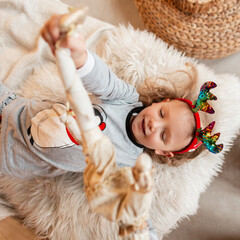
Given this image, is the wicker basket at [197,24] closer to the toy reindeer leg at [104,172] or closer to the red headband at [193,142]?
the red headband at [193,142]

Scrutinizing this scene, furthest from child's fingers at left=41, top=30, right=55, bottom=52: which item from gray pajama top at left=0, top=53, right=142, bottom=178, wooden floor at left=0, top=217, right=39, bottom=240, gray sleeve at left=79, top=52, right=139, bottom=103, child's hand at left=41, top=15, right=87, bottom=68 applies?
wooden floor at left=0, top=217, right=39, bottom=240

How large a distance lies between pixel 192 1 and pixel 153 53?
253 millimetres

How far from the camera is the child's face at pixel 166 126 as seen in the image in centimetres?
75

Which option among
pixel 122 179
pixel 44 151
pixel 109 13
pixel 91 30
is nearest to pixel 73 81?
pixel 122 179

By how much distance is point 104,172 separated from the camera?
376mm

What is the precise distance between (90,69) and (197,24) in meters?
0.62

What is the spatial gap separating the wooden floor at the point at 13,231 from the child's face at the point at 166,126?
1.64ft

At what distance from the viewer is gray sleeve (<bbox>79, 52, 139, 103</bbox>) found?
2.08 ft

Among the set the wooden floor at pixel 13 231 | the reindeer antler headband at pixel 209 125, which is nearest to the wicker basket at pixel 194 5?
the reindeer antler headband at pixel 209 125

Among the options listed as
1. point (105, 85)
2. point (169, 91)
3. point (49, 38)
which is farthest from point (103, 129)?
point (49, 38)

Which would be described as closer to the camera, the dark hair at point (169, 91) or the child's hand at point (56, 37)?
the child's hand at point (56, 37)

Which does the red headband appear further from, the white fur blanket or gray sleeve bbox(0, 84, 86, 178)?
gray sleeve bbox(0, 84, 86, 178)

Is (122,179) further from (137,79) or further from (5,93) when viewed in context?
(5,93)

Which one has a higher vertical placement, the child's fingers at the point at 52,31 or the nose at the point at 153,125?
Answer: the child's fingers at the point at 52,31
